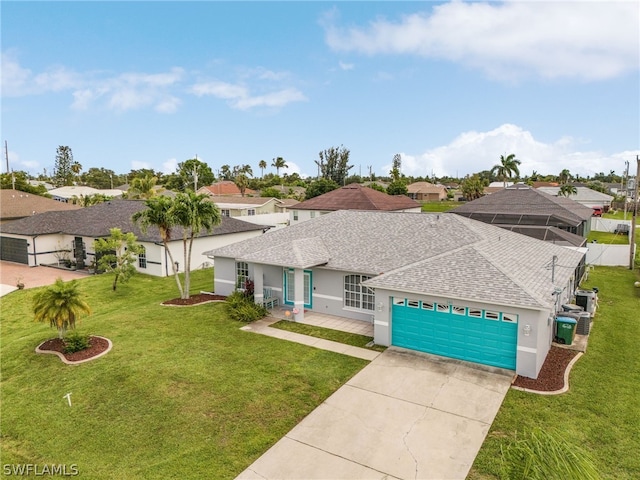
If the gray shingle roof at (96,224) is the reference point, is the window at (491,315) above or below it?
below

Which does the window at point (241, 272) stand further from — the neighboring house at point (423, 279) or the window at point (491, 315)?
the window at point (491, 315)

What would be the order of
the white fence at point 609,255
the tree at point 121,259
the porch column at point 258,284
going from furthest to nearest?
the white fence at point 609,255
the tree at point 121,259
the porch column at point 258,284

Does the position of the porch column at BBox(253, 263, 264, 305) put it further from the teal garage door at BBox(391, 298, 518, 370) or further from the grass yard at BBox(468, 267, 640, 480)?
the grass yard at BBox(468, 267, 640, 480)

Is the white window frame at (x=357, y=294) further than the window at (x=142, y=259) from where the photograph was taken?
No

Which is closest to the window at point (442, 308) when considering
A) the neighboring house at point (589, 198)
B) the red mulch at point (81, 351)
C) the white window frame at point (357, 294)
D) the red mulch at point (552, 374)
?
the red mulch at point (552, 374)

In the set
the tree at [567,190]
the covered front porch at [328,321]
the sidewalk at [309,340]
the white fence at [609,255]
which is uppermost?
the tree at [567,190]

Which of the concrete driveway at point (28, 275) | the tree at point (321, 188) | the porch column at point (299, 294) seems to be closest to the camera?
the porch column at point (299, 294)

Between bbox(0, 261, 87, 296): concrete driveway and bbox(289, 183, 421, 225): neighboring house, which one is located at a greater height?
bbox(289, 183, 421, 225): neighboring house

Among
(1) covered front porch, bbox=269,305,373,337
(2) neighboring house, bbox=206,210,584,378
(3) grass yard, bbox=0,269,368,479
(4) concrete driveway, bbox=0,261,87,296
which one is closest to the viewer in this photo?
(3) grass yard, bbox=0,269,368,479

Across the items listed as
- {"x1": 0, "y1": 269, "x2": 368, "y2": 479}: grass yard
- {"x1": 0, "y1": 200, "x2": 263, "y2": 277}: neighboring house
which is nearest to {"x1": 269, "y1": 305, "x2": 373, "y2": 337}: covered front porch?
{"x1": 0, "y1": 269, "x2": 368, "y2": 479}: grass yard
